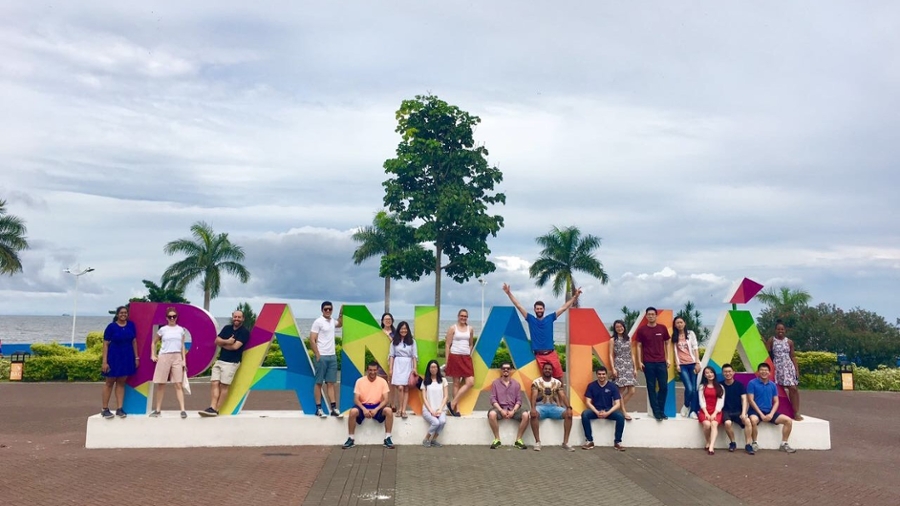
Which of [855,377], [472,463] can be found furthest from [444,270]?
[472,463]

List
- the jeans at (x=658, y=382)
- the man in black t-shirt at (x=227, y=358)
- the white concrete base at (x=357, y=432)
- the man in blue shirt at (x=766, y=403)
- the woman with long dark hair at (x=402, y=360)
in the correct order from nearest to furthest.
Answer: the white concrete base at (x=357, y=432), the man in black t-shirt at (x=227, y=358), the man in blue shirt at (x=766, y=403), the woman with long dark hair at (x=402, y=360), the jeans at (x=658, y=382)

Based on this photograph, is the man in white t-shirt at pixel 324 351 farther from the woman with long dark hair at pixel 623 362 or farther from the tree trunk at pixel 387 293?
the tree trunk at pixel 387 293

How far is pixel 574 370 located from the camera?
12.5 meters

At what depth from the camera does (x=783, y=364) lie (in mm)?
12531

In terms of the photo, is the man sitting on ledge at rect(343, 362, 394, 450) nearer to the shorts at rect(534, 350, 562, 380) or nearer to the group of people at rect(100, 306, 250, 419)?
the group of people at rect(100, 306, 250, 419)

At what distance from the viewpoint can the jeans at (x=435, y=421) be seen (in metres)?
11.6

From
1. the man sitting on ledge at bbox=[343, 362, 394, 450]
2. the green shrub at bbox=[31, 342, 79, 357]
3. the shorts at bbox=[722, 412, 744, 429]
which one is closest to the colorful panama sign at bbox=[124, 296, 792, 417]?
the man sitting on ledge at bbox=[343, 362, 394, 450]

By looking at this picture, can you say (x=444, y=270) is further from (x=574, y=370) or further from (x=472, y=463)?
(x=472, y=463)

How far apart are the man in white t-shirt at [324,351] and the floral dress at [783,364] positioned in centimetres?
780

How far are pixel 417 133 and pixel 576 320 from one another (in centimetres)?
2268

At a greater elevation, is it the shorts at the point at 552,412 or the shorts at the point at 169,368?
the shorts at the point at 169,368

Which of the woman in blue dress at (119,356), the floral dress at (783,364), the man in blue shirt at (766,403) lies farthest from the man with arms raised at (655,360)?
the woman in blue dress at (119,356)

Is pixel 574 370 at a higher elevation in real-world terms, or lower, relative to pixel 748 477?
higher

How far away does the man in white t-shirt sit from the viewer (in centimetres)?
1189
